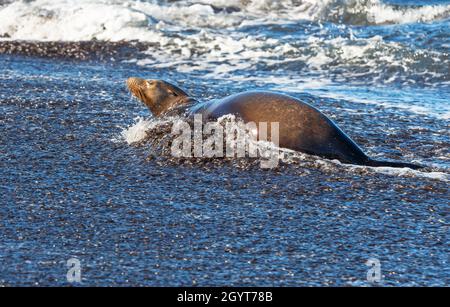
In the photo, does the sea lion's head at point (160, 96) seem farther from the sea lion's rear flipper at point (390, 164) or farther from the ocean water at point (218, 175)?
the sea lion's rear flipper at point (390, 164)

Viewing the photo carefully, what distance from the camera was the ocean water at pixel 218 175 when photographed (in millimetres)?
4750

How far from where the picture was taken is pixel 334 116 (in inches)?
324

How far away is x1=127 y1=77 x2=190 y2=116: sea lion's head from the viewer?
7696 millimetres

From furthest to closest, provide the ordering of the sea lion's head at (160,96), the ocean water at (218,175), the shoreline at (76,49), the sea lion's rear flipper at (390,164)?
the shoreline at (76,49)
the sea lion's head at (160,96)
the sea lion's rear flipper at (390,164)
the ocean water at (218,175)

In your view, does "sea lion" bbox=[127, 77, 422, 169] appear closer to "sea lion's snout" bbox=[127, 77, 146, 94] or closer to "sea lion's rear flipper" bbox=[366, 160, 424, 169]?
"sea lion's rear flipper" bbox=[366, 160, 424, 169]

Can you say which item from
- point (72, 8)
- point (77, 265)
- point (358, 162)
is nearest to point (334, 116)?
point (358, 162)

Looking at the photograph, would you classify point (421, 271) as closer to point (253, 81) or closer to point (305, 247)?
point (305, 247)

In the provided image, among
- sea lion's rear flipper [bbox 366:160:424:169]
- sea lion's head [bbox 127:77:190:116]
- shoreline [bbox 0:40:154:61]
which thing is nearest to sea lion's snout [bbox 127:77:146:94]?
sea lion's head [bbox 127:77:190:116]

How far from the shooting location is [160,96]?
7.79 metres

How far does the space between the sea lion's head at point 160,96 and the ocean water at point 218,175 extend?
0.17 meters

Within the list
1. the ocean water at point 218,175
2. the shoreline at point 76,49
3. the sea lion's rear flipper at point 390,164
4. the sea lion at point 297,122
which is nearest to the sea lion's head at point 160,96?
the ocean water at point 218,175

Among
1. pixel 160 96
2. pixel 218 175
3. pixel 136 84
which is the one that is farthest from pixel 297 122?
pixel 136 84

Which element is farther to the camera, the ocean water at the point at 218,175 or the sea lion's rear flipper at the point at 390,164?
the sea lion's rear flipper at the point at 390,164

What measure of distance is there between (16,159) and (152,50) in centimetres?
562
